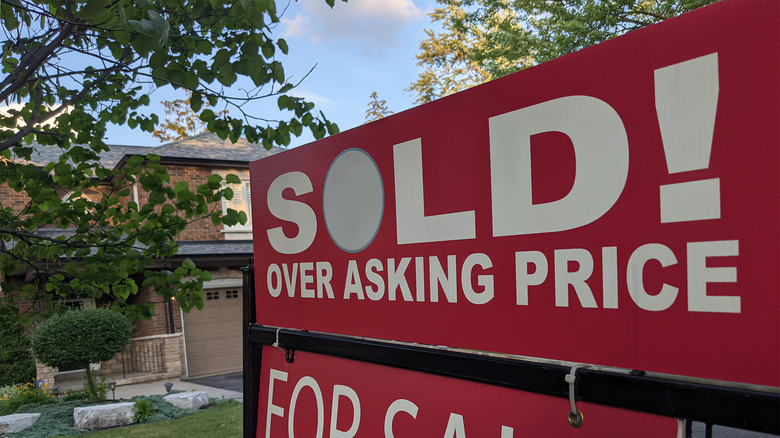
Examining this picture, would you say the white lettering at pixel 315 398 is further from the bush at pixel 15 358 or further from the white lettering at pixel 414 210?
the bush at pixel 15 358

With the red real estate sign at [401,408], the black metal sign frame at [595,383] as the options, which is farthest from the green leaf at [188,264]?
the black metal sign frame at [595,383]

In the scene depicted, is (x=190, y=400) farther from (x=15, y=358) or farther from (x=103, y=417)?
(x=15, y=358)

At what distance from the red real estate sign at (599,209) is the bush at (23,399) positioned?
537 inches

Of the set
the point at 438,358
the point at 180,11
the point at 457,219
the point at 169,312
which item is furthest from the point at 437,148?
the point at 169,312

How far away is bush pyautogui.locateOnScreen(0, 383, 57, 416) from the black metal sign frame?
43.8ft

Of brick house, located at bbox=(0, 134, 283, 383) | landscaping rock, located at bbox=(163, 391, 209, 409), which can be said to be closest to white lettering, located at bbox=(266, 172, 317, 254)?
landscaping rock, located at bbox=(163, 391, 209, 409)

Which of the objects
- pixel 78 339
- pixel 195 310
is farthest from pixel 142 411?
pixel 195 310

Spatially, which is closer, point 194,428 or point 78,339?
point 194,428

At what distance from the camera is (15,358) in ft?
48.7

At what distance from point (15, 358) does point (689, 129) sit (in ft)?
58.9

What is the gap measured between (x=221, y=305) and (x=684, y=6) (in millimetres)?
15682

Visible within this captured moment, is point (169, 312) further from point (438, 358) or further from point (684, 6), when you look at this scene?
point (438, 358)

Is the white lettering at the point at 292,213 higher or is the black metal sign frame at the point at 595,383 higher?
the white lettering at the point at 292,213

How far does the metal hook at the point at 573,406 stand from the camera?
120cm
